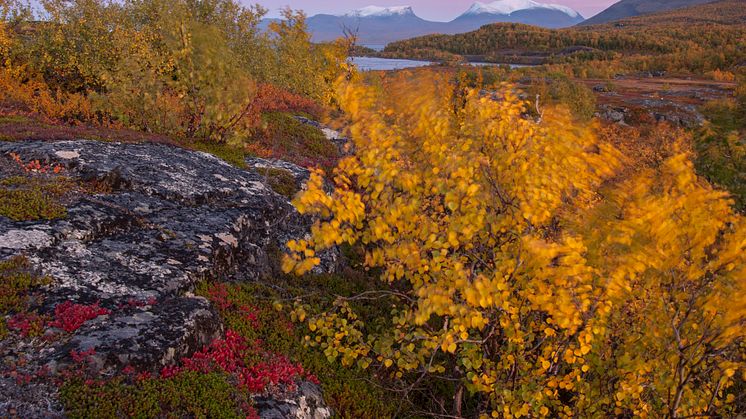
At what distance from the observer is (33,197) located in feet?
32.3

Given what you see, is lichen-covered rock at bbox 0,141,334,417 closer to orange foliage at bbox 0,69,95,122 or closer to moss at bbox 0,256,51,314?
moss at bbox 0,256,51,314

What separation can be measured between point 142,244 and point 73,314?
2.90 metres

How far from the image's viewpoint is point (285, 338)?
31.9 ft

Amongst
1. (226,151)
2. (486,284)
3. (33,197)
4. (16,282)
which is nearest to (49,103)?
(226,151)

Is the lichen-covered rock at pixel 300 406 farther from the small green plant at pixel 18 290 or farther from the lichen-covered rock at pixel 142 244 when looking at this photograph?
the small green plant at pixel 18 290

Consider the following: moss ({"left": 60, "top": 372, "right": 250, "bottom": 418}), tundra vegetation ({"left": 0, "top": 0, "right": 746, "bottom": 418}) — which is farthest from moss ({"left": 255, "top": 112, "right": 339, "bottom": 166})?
moss ({"left": 60, "top": 372, "right": 250, "bottom": 418})

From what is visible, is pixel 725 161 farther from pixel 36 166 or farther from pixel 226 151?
pixel 36 166

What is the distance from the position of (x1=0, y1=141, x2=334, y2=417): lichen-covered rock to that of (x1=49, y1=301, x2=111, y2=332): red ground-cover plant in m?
0.10

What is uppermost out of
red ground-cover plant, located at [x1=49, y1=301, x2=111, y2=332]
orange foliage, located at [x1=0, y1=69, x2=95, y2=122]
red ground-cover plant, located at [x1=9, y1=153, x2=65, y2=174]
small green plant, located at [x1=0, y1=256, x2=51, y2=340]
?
orange foliage, located at [x1=0, y1=69, x2=95, y2=122]

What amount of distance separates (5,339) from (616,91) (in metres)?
119

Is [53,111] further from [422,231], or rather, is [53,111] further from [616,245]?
[616,245]

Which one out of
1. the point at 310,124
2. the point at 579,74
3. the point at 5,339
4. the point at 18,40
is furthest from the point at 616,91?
the point at 5,339

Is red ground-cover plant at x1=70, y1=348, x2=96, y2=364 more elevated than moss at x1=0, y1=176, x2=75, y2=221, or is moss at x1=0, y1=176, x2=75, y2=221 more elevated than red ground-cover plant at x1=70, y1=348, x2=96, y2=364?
moss at x1=0, y1=176, x2=75, y2=221

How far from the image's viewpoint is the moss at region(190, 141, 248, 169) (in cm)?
1709
